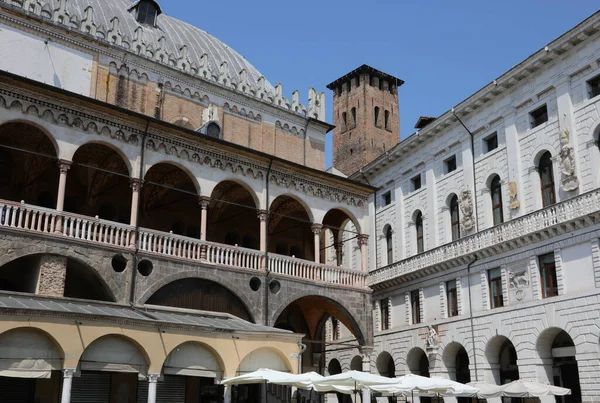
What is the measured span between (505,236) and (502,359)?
540cm

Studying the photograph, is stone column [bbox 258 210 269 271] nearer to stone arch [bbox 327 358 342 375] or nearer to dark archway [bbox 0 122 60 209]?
dark archway [bbox 0 122 60 209]

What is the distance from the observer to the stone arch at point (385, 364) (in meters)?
35.4

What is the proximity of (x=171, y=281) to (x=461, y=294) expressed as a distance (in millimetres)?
13955

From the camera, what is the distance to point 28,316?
614 inches

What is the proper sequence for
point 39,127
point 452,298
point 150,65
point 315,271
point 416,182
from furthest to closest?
point 416,182 → point 452,298 → point 150,65 → point 315,271 → point 39,127

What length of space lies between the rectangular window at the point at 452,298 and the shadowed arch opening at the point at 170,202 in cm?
1177

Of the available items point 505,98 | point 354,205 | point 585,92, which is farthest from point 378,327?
point 585,92

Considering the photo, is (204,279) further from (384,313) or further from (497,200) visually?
(384,313)

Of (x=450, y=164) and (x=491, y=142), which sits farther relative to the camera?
(x=450, y=164)

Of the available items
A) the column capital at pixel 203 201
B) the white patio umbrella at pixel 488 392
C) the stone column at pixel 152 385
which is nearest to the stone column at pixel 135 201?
the column capital at pixel 203 201

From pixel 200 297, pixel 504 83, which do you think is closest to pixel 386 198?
pixel 504 83

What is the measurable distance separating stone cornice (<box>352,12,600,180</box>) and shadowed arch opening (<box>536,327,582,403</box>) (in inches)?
411

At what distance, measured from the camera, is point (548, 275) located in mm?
25312

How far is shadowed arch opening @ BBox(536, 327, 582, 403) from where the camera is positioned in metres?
24.7
